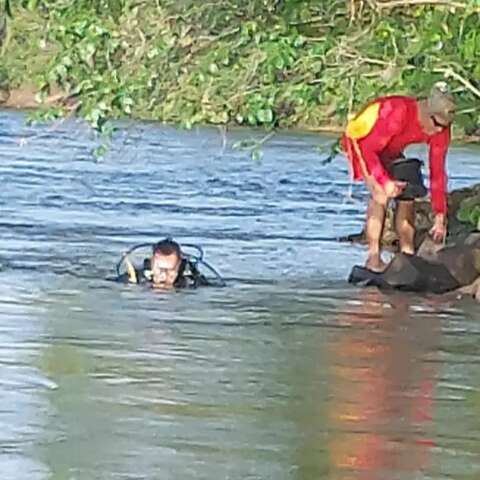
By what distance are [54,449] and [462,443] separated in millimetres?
1703

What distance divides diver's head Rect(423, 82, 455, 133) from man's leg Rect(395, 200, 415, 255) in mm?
1356

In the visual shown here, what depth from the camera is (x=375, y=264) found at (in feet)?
49.2

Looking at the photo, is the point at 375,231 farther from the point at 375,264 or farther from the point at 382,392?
the point at 382,392

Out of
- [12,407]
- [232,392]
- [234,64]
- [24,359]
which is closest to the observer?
[12,407]

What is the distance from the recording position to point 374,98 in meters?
15.3

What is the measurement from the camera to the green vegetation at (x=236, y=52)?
44.8 feet

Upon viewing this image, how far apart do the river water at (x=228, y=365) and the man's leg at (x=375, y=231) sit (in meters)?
0.31

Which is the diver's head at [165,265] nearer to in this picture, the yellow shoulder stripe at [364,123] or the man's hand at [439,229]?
the yellow shoulder stripe at [364,123]

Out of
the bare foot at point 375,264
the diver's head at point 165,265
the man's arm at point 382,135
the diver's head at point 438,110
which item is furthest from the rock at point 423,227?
the diver's head at point 165,265

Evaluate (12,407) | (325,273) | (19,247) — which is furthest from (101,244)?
(12,407)

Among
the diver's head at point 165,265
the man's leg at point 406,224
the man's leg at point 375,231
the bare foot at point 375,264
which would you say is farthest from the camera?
the man's leg at point 406,224

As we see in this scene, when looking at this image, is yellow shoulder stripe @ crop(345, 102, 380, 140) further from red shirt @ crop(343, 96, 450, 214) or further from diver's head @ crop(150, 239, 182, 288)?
diver's head @ crop(150, 239, 182, 288)

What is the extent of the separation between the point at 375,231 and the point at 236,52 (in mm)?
1745

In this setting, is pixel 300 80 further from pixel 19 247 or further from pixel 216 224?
pixel 216 224
